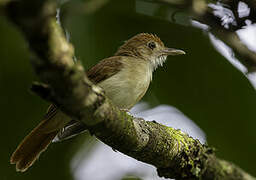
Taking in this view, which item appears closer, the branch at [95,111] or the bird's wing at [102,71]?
the branch at [95,111]

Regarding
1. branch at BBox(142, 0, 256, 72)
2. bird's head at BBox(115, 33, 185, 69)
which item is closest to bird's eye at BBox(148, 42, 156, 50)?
bird's head at BBox(115, 33, 185, 69)

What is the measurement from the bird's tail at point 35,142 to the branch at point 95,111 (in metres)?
0.84

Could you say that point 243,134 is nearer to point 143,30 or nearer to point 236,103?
point 236,103

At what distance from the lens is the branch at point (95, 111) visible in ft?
4.77

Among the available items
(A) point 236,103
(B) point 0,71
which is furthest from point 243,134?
(B) point 0,71

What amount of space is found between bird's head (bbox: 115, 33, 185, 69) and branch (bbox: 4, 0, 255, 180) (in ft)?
4.90

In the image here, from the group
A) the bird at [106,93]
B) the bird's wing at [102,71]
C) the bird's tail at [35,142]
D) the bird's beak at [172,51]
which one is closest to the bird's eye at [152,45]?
the bird's beak at [172,51]

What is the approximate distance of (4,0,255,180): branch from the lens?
4.77 ft

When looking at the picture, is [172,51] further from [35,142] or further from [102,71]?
[35,142]

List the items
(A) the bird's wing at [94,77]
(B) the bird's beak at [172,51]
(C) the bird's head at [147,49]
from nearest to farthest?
(A) the bird's wing at [94,77] → (B) the bird's beak at [172,51] → (C) the bird's head at [147,49]

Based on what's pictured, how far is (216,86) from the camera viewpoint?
12.7ft

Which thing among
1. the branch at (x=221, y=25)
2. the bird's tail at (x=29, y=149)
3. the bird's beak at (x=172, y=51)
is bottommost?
the bird's tail at (x=29, y=149)

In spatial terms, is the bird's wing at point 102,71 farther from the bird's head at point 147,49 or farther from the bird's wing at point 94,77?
the bird's head at point 147,49

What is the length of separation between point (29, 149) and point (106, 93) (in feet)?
2.60
